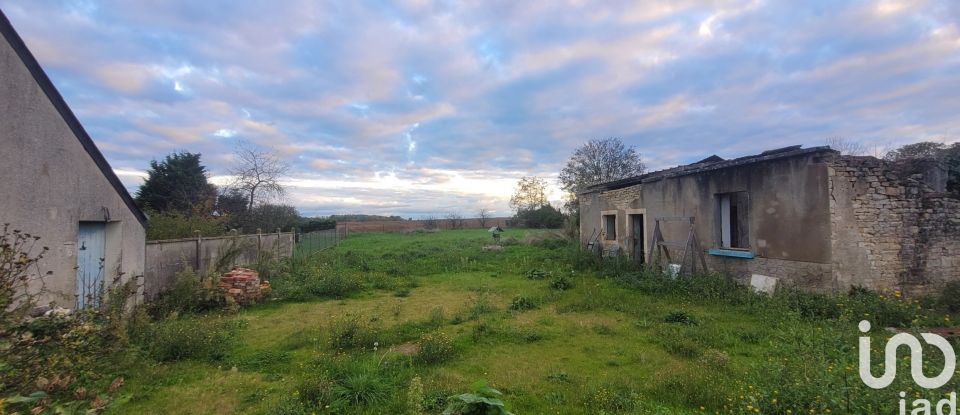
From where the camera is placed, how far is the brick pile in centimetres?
876

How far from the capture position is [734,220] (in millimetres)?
9578

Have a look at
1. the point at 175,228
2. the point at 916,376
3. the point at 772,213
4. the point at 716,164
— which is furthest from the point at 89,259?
the point at 772,213

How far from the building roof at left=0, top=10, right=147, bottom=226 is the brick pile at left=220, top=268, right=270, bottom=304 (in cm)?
207

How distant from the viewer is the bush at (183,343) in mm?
5445

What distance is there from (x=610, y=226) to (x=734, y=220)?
5.57 m

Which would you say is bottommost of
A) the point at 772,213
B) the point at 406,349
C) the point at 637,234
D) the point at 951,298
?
the point at 406,349

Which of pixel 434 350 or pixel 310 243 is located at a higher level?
pixel 310 243

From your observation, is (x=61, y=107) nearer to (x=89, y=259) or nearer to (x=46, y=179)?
(x=46, y=179)

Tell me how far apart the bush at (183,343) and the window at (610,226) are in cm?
1230

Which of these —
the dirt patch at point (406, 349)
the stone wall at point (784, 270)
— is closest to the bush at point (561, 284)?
the stone wall at point (784, 270)

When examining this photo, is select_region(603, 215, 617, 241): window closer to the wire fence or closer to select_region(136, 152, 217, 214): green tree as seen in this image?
the wire fence

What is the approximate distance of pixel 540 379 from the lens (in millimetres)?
4707

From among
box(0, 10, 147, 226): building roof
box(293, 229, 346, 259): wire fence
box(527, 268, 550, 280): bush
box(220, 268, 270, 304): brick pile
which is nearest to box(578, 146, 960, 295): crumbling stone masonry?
box(527, 268, 550, 280): bush

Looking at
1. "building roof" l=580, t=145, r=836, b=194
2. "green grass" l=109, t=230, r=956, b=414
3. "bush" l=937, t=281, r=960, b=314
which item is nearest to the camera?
"green grass" l=109, t=230, r=956, b=414
